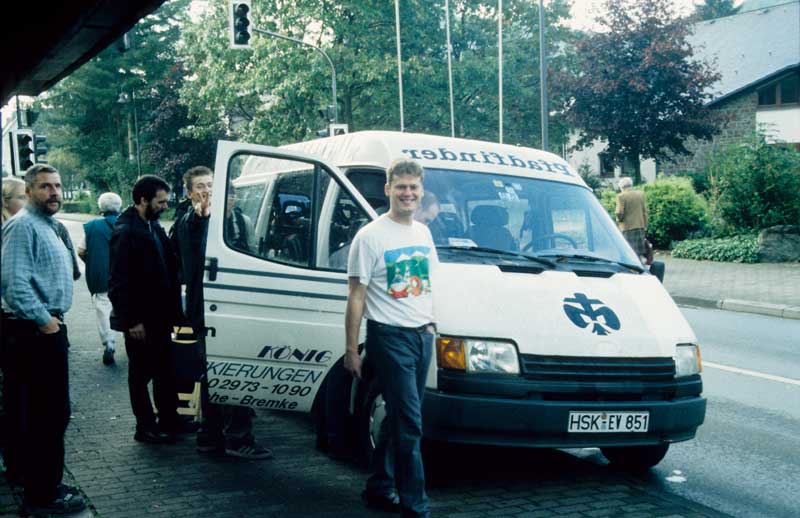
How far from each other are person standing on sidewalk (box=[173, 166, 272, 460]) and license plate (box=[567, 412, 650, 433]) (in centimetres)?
217

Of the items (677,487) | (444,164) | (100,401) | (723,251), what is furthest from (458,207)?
(723,251)

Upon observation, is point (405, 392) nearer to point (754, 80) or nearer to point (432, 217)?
point (432, 217)

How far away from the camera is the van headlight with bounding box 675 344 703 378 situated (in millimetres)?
5500

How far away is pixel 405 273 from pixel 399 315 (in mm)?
225

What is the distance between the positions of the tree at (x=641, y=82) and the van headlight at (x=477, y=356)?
30.2 meters

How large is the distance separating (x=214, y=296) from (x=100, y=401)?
9.30 ft

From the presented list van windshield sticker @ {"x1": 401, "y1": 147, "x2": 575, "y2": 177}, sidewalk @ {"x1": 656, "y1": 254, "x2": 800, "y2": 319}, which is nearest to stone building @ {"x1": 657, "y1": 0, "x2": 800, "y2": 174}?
sidewalk @ {"x1": 656, "y1": 254, "x2": 800, "y2": 319}

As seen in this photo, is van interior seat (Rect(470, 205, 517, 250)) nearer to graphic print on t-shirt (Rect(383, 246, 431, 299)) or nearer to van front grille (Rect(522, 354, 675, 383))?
van front grille (Rect(522, 354, 675, 383))

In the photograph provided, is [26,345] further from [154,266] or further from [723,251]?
[723,251]

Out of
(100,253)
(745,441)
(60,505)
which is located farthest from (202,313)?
Answer: (100,253)

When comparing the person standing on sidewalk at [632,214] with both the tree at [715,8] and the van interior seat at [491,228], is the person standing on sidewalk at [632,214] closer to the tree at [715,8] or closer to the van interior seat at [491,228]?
the van interior seat at [491,228]

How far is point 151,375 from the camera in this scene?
22.3ft

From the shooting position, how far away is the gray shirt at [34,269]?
4.77 meters

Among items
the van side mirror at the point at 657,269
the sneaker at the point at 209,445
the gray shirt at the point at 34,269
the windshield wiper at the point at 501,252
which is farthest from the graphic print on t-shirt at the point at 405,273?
the van side mirror at the point at 657,269
